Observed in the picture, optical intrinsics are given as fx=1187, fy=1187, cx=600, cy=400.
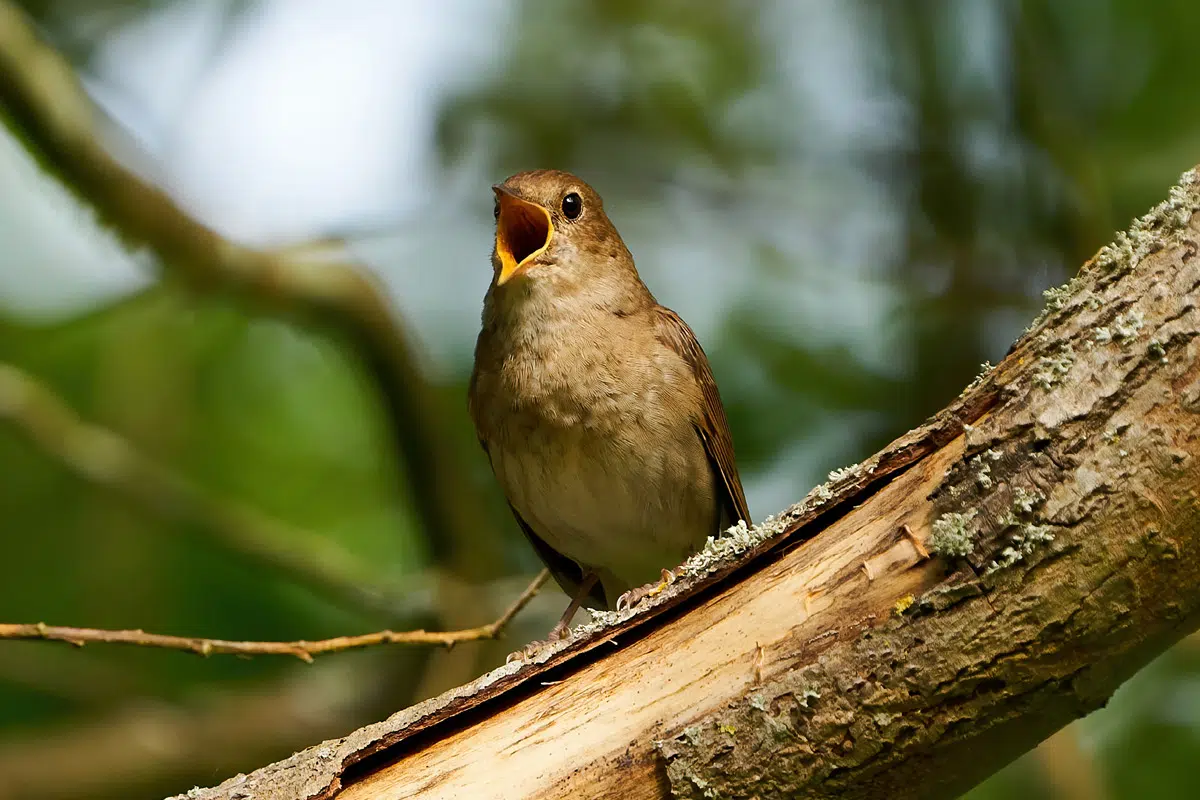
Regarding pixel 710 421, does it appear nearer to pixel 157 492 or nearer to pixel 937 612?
pixel 937 612

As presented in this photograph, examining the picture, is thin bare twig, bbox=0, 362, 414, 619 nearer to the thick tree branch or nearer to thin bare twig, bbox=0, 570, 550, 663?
the thick tree branch

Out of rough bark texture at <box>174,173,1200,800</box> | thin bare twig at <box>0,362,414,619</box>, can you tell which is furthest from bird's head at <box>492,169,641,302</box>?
rough bark texture at <box>174,173,1200,800</box>

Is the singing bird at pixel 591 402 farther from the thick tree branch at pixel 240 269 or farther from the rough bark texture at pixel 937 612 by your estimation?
the rough bark texture at pixel 937 612

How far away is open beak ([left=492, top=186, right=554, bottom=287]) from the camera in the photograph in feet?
15.8

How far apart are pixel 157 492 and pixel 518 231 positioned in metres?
2.32

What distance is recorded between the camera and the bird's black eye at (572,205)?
496cm

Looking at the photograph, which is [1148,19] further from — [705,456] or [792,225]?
[705,456]

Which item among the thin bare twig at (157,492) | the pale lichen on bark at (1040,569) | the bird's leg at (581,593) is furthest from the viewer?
the thin bare twig at (157,492)

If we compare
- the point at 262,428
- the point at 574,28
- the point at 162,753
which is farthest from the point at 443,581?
the point at 574,28

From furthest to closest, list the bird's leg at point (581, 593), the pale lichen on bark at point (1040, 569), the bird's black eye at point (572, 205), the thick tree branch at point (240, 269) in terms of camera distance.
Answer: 1. the bird's leg at point (581, 593)
2. the bird's black eye at point (572, 205)
3. the thick tree branch at point (240, 269)
4. the pale lichen on bark at point (1040, 569)

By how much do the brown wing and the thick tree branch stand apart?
4.93ft

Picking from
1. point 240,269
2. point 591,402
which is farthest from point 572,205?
point 240,269

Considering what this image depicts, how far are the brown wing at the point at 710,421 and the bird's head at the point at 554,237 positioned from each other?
29cm

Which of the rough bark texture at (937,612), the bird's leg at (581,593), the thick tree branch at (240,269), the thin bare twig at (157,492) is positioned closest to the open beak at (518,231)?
the thick tree branch at (240,269)
